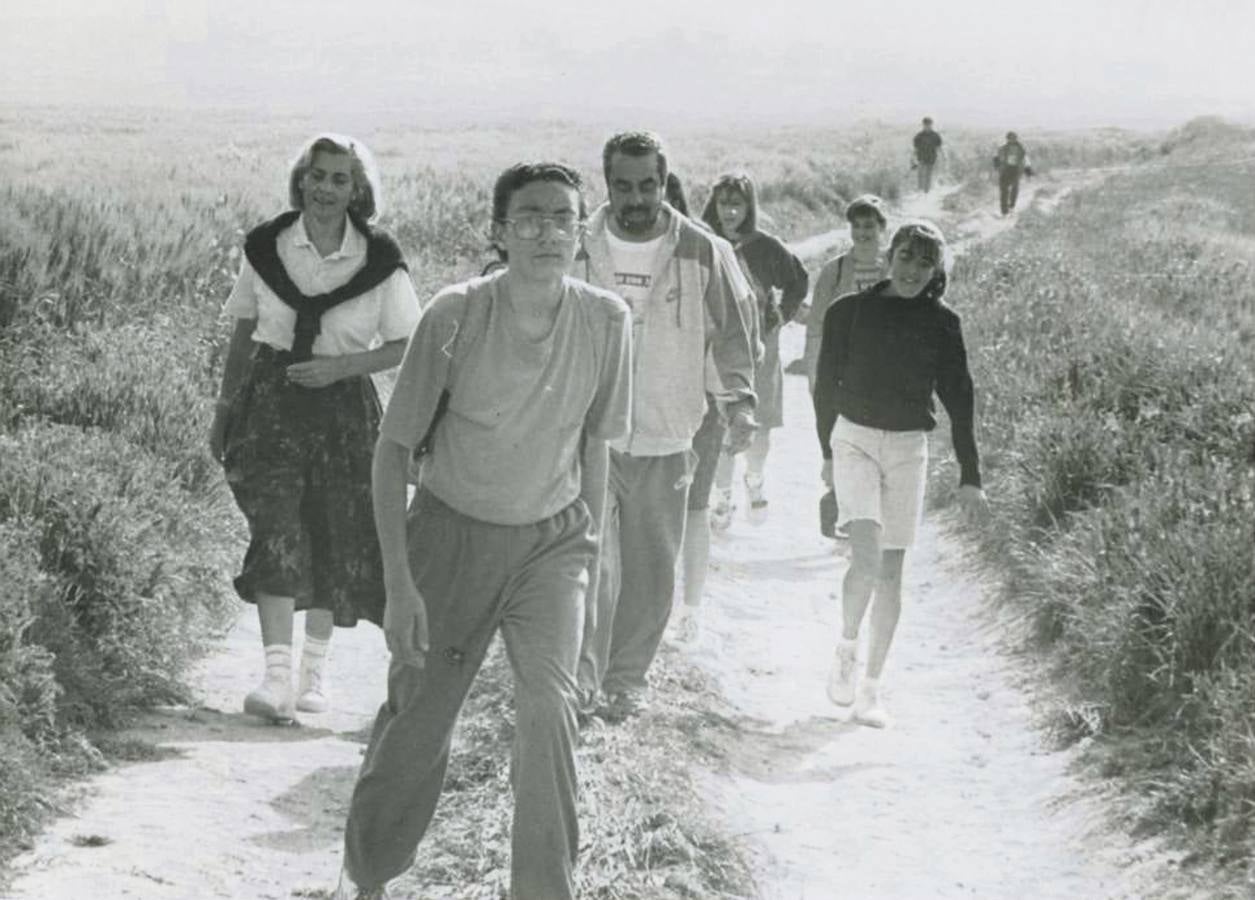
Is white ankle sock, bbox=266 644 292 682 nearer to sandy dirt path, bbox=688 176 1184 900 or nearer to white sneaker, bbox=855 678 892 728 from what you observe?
sandy dirt path, bbox=688 176 1184 900

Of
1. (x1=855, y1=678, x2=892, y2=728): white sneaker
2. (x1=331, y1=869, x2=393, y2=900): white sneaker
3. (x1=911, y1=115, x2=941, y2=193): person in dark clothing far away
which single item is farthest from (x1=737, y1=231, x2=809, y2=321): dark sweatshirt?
(x1=911, y1=115, x2=941, y2=193): person in dark clothing far away

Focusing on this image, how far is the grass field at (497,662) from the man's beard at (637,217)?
64.5 inches

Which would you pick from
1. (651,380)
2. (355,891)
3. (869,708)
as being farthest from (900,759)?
(355,891)

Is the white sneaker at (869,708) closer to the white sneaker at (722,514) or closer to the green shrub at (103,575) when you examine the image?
the green shrub at (103,575)

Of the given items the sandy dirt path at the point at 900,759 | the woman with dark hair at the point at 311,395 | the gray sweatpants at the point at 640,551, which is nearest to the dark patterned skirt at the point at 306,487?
the woman with dark hair at the point at 311,395

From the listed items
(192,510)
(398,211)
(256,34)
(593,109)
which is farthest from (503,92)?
(192,510)

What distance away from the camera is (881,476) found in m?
6.30

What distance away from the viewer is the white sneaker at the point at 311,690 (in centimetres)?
602

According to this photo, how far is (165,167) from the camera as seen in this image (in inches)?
628

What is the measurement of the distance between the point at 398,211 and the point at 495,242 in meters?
13.8

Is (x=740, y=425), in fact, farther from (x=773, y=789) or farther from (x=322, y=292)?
(x=322, y=292)

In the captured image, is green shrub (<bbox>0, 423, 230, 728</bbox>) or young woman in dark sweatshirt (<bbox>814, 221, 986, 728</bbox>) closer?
green shrub (<bbox>0, 423, 230, 728</bbox>)

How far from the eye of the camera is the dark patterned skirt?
5.68 meters

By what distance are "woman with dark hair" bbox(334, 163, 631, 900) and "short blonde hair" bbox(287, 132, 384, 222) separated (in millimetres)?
1828
